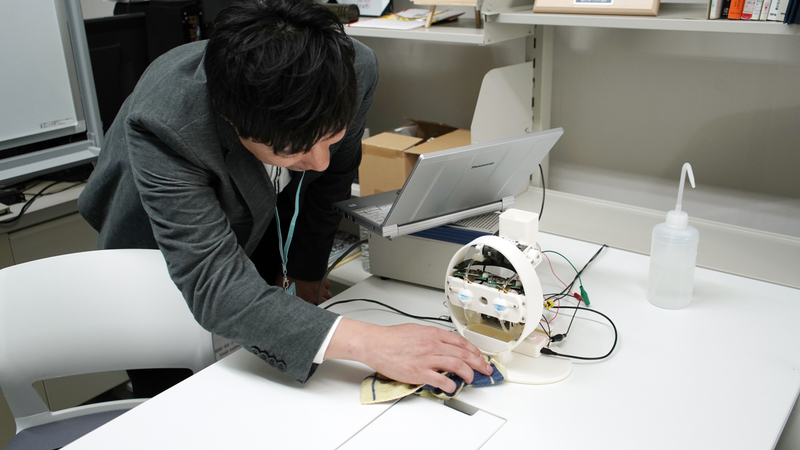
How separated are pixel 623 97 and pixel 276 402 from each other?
1.30 m

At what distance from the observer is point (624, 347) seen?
1.04 m

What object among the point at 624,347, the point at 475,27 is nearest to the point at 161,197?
the point at 624,347

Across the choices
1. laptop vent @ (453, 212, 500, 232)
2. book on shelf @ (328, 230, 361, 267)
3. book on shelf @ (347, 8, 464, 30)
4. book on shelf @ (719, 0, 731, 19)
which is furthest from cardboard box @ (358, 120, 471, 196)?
book on shelf @ (719, 0, 731, 19)

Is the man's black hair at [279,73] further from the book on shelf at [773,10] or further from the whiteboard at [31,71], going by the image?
the whiteboard at [31,71]

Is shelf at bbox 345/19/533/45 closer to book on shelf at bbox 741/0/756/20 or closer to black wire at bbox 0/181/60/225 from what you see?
book on shelf at bbox 741/0/756/20

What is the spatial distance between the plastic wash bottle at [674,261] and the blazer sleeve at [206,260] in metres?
0.66

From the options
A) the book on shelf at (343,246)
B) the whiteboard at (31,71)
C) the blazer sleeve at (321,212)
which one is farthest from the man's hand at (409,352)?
the whiteboard at (31,71)

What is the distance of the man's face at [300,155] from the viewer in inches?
35.6

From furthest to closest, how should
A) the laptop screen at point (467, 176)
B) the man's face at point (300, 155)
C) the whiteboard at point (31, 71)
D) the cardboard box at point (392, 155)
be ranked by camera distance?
the whiteboard at point (31, 71), the cardboard box at point (392, 155), the laptop screen at point (467, 176), the man's face at point (300, 155)

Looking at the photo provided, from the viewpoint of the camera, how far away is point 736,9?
1172 millimetres

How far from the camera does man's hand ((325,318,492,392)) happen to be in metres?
0.91

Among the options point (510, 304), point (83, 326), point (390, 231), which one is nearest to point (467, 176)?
point (390, 231)

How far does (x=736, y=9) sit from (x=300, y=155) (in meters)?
0.92

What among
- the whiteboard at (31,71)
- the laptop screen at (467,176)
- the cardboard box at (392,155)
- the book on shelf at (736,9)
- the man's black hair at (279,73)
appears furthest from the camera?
the whiteboard at (31,71)
